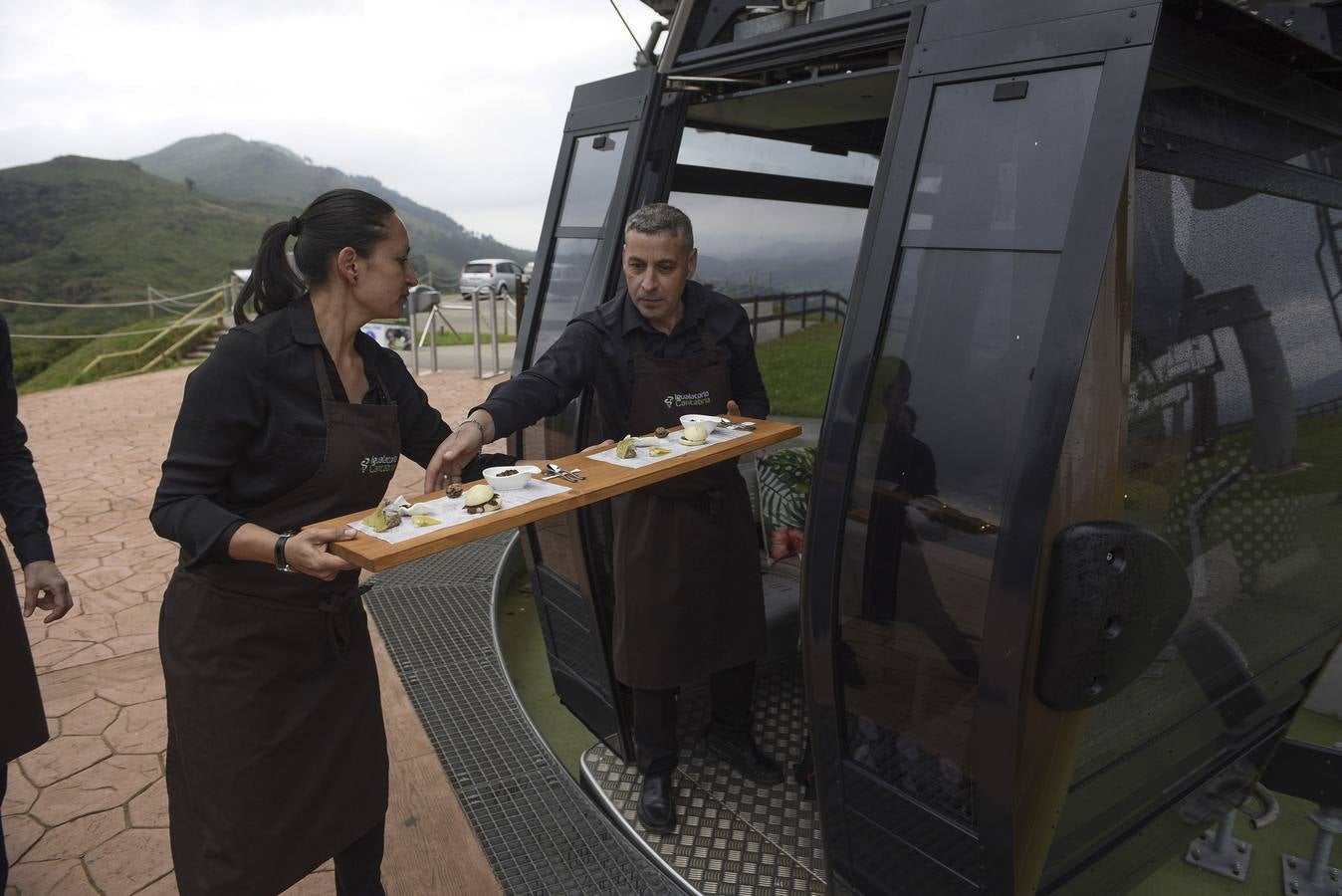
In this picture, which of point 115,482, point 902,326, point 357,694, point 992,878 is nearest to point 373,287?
point 357,694

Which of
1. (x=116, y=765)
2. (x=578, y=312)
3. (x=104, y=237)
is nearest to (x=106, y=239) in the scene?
(x=104, y=237)

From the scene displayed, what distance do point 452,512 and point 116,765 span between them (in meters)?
2.40

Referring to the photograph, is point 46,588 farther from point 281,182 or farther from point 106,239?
point 281,182

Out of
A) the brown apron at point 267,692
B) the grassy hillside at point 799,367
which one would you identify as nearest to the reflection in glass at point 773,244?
the grassy hillside at point 799,367

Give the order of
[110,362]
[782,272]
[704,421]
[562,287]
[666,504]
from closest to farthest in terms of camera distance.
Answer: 1. [704,421]
2. [666,504]
3. [562,287]
4. [782,272]
5. [110,362]

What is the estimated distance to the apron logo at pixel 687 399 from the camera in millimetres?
2619

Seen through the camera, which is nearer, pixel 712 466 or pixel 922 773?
pixel 922 773

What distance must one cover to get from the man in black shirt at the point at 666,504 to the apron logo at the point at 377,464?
23.5 inches

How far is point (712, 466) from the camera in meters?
2.57

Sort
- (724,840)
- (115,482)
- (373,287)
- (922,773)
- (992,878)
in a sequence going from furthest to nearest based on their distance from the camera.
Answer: (115,482), (724,840), (373,287), (922,773), (992,878)

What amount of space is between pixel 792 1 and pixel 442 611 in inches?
126

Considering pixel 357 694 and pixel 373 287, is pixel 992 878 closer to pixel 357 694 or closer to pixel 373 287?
→ pixel 357 694

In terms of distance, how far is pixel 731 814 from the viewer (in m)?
2.65

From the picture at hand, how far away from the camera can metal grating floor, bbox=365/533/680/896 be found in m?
2.42
